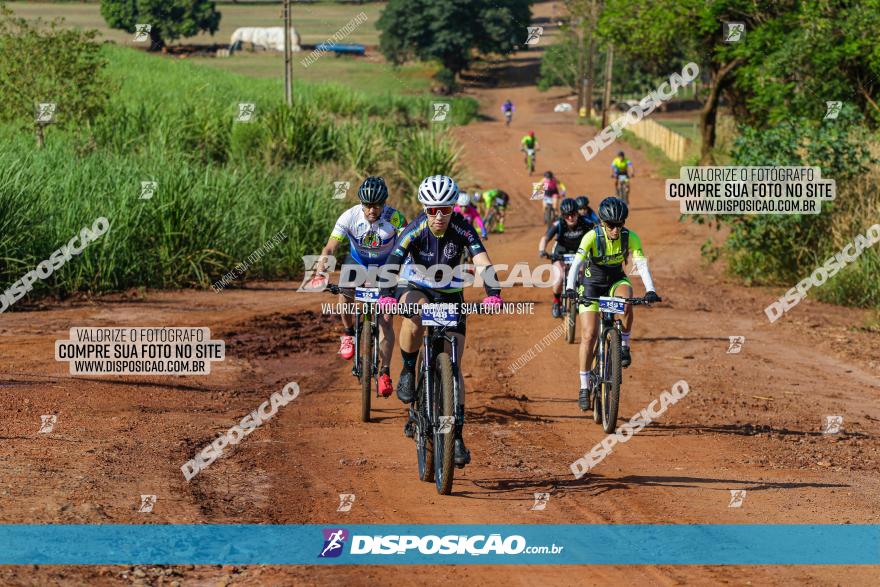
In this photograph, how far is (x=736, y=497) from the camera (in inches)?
361

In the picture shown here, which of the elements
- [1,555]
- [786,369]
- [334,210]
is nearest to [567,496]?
[1,555]

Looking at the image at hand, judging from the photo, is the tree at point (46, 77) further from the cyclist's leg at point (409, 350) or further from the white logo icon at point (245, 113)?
the cyclist's leg at point (409, 350)

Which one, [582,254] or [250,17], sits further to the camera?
[250,17]

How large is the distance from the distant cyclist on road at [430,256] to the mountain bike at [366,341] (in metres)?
1.18

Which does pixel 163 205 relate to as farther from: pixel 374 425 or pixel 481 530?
pixel 481 530

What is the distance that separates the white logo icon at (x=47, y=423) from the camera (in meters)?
10.2

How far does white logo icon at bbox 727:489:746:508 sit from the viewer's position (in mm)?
Answer: 8922

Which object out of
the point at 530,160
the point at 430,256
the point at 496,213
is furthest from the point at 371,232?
the point at 530,160

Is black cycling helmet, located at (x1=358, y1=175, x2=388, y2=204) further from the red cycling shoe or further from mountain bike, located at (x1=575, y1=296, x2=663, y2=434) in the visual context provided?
mountain bike, located at (x1=575, y1=296, x2=663, y2=434)

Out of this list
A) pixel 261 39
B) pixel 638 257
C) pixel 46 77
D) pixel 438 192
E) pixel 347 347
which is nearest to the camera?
pixel 438 192

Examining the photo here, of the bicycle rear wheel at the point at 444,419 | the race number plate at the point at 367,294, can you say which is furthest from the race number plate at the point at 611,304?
the bicycle rear wheel at the point at 444,419

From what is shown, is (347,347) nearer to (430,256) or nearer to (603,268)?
(430,256)

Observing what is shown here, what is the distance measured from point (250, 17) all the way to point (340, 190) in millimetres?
76276

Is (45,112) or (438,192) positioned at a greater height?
(45,112)
